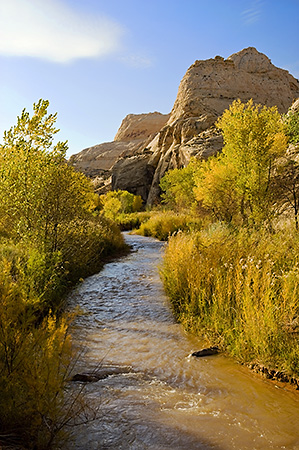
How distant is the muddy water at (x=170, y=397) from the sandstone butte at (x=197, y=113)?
36888mm

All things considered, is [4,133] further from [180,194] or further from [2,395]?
[180,194]

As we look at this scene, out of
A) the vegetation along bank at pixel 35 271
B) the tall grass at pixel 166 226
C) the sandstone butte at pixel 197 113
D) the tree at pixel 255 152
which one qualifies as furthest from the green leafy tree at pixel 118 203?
the vegetation along bank at pixel 35 271

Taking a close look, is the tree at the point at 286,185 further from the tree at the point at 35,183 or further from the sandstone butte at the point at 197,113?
the sandstone butte at the point at 197,113

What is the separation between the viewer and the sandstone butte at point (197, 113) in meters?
53.5

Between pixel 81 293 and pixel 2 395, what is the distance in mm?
5551

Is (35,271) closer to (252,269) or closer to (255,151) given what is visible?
(252,269)

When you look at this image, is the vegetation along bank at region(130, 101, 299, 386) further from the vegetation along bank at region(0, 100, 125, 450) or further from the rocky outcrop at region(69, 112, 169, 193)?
the rocky outcrop at region(69, 112, 169, 193)

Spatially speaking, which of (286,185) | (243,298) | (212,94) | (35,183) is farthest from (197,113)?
(243,298)

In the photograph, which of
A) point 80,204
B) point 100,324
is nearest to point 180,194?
point 80,204

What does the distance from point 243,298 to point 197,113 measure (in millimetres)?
66563

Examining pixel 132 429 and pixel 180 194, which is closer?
pixel 132 429

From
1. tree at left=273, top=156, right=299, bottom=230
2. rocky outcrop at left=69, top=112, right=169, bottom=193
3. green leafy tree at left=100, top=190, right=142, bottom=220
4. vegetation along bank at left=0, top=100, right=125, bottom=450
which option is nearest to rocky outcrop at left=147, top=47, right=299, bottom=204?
green leafy tree at left=100, top=190, right=142, bottom=220

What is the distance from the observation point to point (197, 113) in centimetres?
6562

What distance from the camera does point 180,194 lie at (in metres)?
33.9
